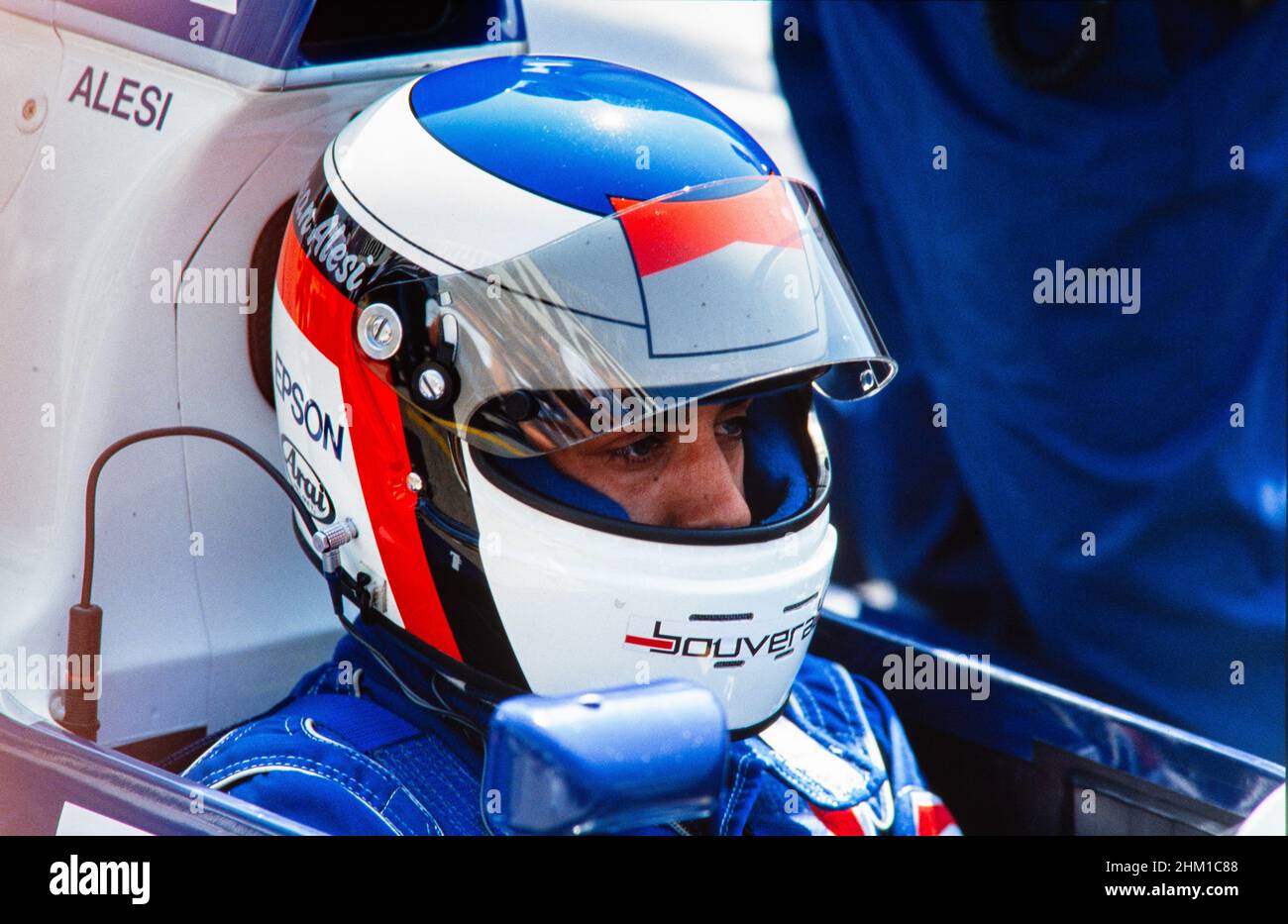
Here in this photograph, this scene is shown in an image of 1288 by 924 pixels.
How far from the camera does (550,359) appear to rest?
1.11m

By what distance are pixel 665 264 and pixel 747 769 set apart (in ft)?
1.56

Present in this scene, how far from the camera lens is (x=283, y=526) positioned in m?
1.46

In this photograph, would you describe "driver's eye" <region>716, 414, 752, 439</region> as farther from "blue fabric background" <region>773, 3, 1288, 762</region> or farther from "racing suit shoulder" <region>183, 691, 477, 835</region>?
"blue fabric background" <region>773, 3, 1288, 762</region>

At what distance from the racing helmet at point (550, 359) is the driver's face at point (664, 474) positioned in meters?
0.02

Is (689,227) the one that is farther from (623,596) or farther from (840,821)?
(840,821)

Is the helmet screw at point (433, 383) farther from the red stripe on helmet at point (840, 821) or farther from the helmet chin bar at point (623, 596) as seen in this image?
the red stripe on helmet at point (840, 821)

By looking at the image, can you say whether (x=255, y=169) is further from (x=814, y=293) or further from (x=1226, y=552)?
(x=1226, y=552)

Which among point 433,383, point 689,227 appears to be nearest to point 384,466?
point 433,383

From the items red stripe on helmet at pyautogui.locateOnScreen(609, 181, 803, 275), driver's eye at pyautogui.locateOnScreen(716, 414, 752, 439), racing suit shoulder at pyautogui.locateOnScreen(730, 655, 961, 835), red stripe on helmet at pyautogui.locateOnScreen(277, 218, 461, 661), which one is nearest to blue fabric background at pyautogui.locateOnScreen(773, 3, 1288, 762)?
racing suit shoulder at pyautogui.locateOnScreen(730, 655, 961, 835)

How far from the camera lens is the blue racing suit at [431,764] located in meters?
1.07

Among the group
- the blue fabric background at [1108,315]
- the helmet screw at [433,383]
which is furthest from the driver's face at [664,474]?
the blue fabric background at [1108,315]

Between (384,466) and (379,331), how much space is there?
0.12 meters

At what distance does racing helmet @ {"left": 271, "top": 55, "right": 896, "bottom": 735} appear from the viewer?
3.65ft
